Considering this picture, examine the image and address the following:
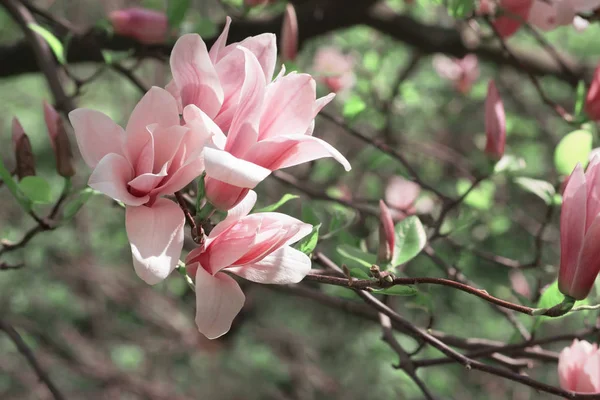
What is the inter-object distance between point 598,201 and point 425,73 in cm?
194

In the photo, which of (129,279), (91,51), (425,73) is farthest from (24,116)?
(91,51)

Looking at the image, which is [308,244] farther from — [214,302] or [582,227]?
[582,227]

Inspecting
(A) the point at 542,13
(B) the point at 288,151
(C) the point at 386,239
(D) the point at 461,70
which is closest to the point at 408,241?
(C) the point at 386,239

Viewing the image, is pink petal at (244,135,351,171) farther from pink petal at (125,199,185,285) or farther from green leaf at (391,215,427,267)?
green leaf at (391,215,427,267)

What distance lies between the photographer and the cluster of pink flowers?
480mm

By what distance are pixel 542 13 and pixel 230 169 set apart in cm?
71

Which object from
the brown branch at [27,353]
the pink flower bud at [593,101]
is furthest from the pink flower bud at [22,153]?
the pink flower bud at [593,101]

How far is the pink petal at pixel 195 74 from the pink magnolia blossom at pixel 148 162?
2 cm

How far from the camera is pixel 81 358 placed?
8.43ft

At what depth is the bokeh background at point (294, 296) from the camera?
210cm

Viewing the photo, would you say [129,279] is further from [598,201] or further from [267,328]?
[598,201]

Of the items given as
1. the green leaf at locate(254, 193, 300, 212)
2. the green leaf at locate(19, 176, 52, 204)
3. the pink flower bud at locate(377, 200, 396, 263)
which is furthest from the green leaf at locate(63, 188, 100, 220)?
the pink flower bud at locate(377, 200, 396, 263)

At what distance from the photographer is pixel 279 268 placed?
0.50m

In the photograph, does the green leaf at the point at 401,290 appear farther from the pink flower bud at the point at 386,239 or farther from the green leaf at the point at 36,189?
the green leaf at the point at 36,189
